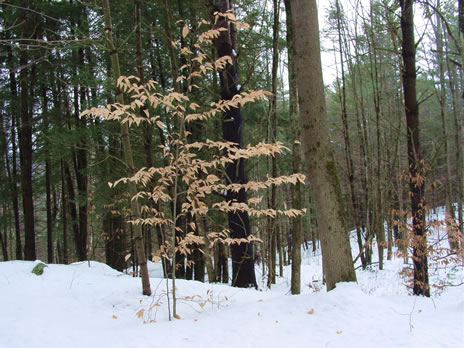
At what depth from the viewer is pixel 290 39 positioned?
6332 millimetres

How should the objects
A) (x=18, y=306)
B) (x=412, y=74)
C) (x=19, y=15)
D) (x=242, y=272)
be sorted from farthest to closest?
(x=19, y=15), (x=242, y=272), (x=412, y=74), (x=18, y=306)

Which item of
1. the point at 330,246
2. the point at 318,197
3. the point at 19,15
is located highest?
the point at 19,15

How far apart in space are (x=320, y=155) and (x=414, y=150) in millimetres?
2730

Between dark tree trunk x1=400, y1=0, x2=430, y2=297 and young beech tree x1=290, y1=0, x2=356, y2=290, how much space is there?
7.86ft

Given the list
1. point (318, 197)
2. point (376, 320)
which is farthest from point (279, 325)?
point (318, 197)

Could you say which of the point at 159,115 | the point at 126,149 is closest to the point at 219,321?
the point at 126,149

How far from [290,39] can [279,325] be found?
218 inches

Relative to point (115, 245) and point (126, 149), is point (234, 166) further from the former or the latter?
point (115, 245)

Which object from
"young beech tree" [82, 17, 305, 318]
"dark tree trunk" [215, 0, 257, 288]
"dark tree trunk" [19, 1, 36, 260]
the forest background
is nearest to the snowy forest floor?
"young beech tree" [82, 17, 305, 318]

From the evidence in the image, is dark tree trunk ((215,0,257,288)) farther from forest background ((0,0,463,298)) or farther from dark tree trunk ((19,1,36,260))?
dark tree trunk ((19,1,36,260))

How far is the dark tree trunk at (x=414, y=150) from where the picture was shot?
5.30m

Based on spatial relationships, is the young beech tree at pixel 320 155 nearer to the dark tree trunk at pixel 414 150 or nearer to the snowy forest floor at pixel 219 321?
the snowy forest floor at pixel 219 321

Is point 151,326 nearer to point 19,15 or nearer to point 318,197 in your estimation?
point 318,197

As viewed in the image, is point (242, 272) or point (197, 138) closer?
point (242, 272)
